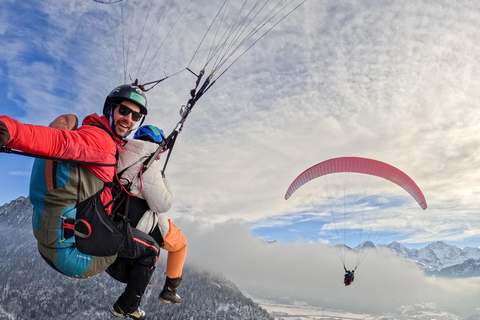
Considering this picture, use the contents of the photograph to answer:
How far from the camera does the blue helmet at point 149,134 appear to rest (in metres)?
4.54

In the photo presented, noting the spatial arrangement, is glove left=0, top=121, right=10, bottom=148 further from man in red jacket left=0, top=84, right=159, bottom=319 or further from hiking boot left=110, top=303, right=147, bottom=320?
hiking boot left=110, top=303, right=147, bottom=320

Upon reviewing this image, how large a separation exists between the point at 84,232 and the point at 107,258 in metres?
0.59

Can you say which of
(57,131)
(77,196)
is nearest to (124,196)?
(77,196)

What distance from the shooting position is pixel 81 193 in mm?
3418

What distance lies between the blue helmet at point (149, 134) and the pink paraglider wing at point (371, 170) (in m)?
21.4

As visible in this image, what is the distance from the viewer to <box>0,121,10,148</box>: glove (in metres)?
2.28

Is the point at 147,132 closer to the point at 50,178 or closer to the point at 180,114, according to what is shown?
the point at 180,114

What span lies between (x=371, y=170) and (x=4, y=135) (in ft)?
81.2

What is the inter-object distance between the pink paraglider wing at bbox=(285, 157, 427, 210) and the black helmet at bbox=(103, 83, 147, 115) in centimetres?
2170

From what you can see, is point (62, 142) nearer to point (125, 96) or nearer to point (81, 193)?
point (81, 193)

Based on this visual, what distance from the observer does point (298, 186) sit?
27.1 m

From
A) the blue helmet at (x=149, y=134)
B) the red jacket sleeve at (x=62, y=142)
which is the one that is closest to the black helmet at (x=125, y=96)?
the blue helmet at (x=149, y=134)

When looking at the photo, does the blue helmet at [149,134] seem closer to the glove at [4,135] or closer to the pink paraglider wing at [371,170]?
the glove at [4,135]

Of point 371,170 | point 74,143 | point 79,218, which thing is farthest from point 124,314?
point 371,170
